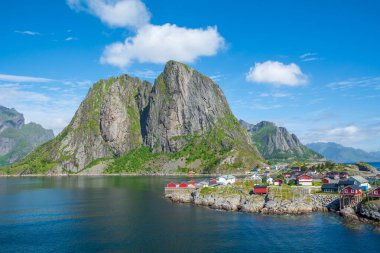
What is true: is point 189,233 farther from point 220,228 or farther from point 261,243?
point 261,243

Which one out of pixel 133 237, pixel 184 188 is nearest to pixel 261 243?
pixel 133 237

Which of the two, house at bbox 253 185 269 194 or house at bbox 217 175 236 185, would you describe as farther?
house at bbox 217 175 236 185

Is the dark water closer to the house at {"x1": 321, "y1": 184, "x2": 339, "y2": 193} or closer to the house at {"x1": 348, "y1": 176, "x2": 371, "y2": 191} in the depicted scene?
the house at {"x1": 321, "y1": 184, "x2": 339, "y2": 193}

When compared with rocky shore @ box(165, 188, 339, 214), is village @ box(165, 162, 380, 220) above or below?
above

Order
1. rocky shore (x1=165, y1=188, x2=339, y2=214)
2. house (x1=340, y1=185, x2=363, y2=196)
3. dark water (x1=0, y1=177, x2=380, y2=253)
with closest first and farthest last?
dark water (x1=0, y1=177, x2=380, y2=253)
rocky shore (x1=165, y1=188, x2=339, y2=214)
house (x1=340, y1=185, x2=363, y2=196)

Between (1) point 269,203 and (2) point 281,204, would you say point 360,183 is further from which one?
(1) point 269,203

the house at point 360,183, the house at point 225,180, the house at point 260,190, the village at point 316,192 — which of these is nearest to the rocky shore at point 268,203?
the village at point 316,192

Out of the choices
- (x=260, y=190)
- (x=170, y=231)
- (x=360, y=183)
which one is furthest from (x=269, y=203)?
(x=170, y=231)

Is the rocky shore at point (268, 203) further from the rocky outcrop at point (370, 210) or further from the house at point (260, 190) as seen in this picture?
the rocky outcrop at point (370, 210)

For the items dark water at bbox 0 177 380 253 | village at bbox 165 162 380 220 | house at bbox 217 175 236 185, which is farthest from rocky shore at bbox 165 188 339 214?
house at bbox 217 175 236 185
